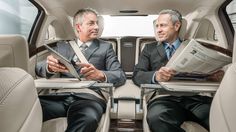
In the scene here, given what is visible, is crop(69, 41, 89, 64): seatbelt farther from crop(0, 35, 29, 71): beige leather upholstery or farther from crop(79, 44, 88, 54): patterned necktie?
crop(0, 35, 29, 71): beige leather upholstery

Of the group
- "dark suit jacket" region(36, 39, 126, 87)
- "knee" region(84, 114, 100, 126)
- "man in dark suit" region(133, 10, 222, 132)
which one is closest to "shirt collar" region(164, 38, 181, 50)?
"man in dark suit" region(133, 10, 222, 132)

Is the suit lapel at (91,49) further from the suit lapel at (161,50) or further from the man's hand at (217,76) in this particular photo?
the man's hand at (217,76)

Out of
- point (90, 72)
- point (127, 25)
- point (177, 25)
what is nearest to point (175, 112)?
point (90, 72)

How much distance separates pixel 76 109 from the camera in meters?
1.79

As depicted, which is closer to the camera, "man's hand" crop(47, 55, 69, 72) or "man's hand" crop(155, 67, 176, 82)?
"man's hand" crop(155, 67, 176, 82)

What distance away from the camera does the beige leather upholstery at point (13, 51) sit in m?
1.37

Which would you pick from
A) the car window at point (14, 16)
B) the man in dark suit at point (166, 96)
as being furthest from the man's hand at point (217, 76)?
the car window at point (14, 16)

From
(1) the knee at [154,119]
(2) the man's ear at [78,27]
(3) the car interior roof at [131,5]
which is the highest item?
(3) the car interior roof at [131,5]

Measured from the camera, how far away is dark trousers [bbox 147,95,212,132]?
1711mm

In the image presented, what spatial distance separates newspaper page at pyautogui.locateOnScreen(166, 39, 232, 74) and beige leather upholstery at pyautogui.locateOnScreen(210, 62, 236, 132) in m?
0.33

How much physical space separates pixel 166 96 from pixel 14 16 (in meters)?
2.80

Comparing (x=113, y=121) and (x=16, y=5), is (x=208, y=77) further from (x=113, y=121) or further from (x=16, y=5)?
(x=16, y=5)

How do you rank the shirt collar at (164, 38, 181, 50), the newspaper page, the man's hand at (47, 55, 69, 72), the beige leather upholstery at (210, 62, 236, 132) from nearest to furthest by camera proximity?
the beige leather upholstery at (210, 62, 236, 132), the newspaper page, the man's hand at (47, 55, 69, 72), the shirt collar at (164, 38, 181, 50)

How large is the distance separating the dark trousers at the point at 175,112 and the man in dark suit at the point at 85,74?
33 centimetres
